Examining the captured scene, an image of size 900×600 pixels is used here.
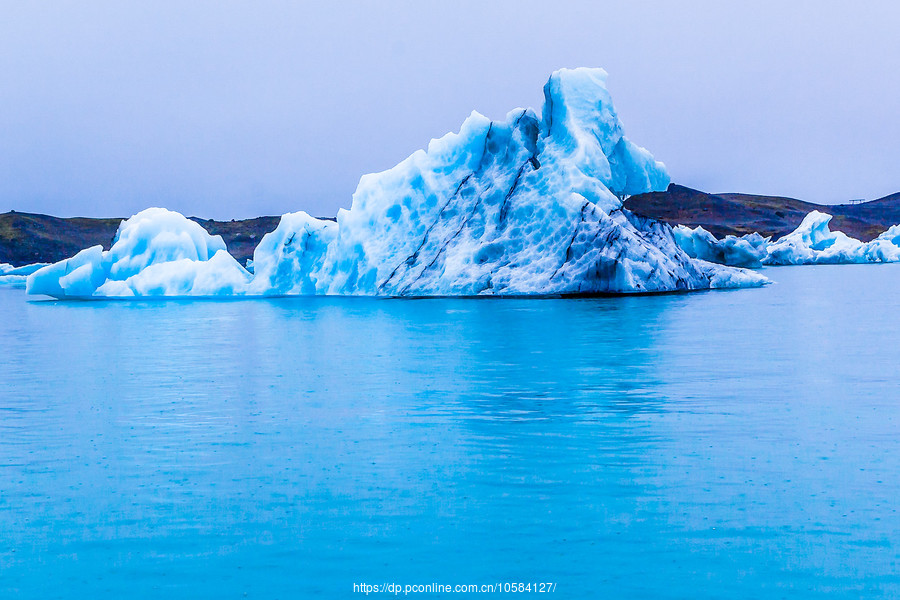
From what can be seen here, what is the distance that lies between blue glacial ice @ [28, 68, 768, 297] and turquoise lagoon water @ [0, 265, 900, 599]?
14.2 meters

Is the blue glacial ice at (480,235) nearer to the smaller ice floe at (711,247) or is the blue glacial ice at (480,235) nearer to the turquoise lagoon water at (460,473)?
the turquoise lagoon water at (460,473)

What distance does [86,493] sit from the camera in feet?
23.8

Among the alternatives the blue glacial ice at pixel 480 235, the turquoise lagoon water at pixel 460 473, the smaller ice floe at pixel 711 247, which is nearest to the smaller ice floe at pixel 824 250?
the smaller ice floe at pixel 711 247

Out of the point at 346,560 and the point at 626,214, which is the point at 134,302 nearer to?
the point at 626,214

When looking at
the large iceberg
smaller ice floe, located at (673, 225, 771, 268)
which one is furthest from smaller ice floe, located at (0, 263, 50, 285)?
the large iceberg

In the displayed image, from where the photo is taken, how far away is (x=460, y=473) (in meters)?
7.54

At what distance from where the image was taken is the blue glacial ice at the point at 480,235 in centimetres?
3095

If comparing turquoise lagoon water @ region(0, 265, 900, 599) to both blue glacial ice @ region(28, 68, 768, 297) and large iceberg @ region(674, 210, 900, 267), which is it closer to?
blue glacial ice @ region(28, 68, 768, 297)

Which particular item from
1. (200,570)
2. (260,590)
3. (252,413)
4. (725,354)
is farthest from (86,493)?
(725,354)

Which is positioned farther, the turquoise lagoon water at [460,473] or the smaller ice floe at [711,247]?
the smaller ice floe at [711,247]

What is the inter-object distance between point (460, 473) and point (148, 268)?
35080mm

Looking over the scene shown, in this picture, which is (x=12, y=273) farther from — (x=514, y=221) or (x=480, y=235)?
(x=514, y=221)

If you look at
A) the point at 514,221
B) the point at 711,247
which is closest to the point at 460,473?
the point at 514,221

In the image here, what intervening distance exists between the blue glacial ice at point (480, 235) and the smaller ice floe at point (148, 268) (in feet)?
0.21
